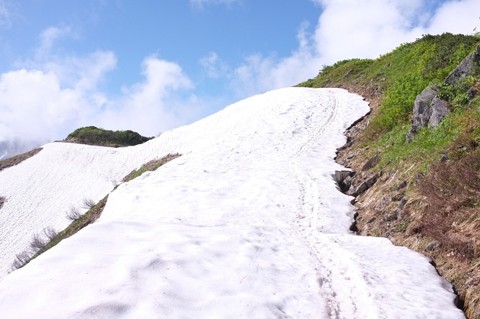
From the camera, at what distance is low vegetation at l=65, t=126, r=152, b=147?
51.3 meters

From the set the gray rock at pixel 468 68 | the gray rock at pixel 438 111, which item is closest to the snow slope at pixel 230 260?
the gray rock at pixel 438 111

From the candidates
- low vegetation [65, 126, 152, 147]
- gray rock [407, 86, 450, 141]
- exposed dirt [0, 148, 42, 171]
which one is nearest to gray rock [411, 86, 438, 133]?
gray rock [407, 86, 450, 141]

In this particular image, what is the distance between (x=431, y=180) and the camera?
10.2 meters

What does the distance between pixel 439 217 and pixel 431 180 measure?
1.34 meters

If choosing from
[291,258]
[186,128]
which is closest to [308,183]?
[291,258]

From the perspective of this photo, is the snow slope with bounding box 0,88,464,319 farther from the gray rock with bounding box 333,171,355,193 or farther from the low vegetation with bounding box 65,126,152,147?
the low vegetation with bounding box 65,126,152,147

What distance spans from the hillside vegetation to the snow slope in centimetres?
53

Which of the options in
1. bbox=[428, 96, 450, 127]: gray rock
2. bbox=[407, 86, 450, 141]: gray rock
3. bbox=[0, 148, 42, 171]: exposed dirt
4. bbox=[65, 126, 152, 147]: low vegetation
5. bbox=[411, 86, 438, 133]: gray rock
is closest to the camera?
bbox=[428, 96, 450, 127]: gray rock

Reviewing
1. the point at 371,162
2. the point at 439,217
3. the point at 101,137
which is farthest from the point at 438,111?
the point at 101,137

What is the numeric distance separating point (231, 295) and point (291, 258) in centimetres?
256

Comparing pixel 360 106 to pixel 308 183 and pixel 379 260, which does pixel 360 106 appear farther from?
pixel 379 260

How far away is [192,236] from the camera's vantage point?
10.2m

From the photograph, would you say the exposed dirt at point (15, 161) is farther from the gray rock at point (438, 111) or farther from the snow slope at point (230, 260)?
the gray rock at point (438, 111)

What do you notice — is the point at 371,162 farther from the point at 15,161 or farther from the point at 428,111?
the point at 15,161
